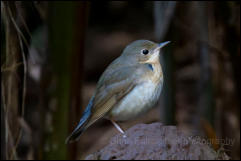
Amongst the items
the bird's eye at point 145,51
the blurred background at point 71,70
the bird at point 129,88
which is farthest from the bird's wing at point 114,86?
the blurred background at point 71,70

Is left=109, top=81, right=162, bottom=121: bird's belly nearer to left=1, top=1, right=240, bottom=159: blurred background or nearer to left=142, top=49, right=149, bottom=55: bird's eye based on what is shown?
left=142, top=49, right=149, bottom=55: bird's eye

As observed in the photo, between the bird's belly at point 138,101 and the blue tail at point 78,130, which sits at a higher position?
the bird's belly at point 138,101

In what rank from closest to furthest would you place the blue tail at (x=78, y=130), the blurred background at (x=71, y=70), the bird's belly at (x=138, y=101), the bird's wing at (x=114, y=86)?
the blue tail at (x=78, y=130) < the bird's belly at (x=138, y=101) < the bird's wing at (x=114, y=86) < the blurred background at (x=71, y=70)

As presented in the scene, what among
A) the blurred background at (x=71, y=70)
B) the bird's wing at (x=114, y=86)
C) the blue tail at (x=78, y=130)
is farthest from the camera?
the blurred background at (x=71, y=70)

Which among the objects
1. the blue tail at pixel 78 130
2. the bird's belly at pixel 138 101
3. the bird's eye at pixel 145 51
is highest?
the bird's eye at pixel 145 51

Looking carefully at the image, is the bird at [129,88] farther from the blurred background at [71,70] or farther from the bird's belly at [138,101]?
the blurred background at [71,70]

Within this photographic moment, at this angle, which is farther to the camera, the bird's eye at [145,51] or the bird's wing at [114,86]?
the bird's eye at [145,51]

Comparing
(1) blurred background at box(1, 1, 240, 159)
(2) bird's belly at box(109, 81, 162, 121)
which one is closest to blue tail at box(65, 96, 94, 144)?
(2) bird's belly at box(109, 81, 162, 121)

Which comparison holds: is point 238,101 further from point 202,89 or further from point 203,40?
point 203,40
